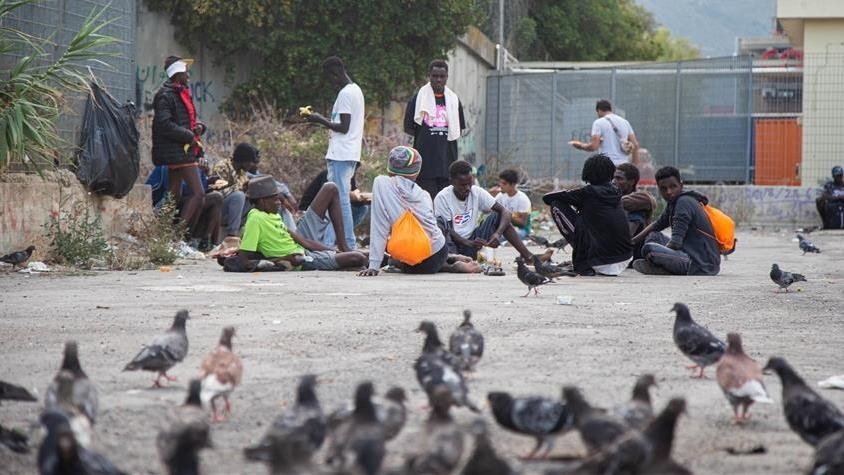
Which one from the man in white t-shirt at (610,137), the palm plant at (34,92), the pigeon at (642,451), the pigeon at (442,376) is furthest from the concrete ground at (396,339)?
the man in white t-shirt at (610,137)

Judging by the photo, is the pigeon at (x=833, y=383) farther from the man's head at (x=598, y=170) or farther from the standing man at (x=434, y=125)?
the standing man at (x=434, y=125)

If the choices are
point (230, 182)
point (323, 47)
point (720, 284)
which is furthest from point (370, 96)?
point (720, 284)

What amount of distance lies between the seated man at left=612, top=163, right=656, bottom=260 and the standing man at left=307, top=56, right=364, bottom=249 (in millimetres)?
2841

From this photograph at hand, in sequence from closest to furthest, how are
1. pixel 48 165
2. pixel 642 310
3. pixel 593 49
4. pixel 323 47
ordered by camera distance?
pixel 642 310
pixel 48 165
pixel 323 47
pixel 593 49

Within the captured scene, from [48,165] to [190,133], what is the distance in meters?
1.59

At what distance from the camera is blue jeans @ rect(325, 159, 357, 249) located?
14.3m

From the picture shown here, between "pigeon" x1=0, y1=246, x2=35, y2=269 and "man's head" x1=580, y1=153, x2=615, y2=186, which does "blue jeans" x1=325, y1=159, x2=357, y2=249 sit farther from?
"pigeon" x1=0, y1=246, x2=35, y2=269

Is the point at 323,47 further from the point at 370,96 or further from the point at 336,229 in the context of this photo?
the point at 336,229

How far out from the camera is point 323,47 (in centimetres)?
2398

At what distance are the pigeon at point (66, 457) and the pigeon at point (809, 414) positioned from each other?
2633 millimetres

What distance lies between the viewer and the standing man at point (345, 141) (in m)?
14.3

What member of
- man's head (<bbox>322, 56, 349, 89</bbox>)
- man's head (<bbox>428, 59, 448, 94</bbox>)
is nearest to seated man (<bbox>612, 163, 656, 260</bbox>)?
man's head (<bbox>428, 59, 448, 94</bbox>)

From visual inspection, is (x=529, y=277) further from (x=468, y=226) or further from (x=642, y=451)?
(x=642, y=451)

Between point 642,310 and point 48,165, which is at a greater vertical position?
point 48,165
